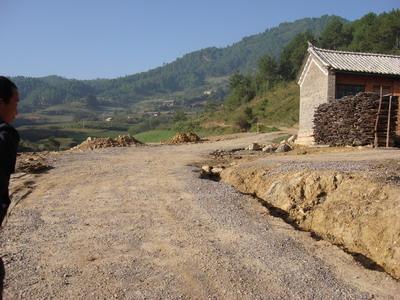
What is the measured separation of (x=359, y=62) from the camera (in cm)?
2666

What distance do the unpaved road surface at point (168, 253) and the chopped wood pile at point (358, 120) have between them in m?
10.7

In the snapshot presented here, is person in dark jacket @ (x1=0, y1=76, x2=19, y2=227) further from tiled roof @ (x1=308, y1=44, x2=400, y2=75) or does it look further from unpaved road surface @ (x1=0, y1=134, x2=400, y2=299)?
tiled roof @ (x1=308, y1=44, x2=400, y2=75)

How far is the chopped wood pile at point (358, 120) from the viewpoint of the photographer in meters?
19.2

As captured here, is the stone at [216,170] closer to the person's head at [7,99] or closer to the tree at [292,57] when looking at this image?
the person's head at [7,99]

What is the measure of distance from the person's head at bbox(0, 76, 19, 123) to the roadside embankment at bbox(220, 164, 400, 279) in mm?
5669

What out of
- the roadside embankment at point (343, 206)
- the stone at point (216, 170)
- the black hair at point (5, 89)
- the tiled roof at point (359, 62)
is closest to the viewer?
the black hair at point (5, 89)

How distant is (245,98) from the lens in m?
82.6

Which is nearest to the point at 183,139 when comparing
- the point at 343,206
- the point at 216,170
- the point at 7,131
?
the point at 216,170

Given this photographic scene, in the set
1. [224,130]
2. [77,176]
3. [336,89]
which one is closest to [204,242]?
[77,176]

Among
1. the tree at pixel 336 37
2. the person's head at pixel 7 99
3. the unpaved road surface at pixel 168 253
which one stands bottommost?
the unpaved road surface at pixel 168 253

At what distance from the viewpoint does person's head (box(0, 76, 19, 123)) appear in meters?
3.23

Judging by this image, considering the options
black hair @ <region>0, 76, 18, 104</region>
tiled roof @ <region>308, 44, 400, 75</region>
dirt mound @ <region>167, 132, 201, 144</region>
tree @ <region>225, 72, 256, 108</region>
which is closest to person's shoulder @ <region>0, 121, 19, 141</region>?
black hair @ <region>0, 76, 18, 104</region>

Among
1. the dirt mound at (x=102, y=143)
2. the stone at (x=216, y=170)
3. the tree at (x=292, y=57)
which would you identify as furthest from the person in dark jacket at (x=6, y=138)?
the tree at (x=292, y=57)

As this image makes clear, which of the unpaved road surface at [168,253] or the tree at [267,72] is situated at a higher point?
the tree at [267,72]
